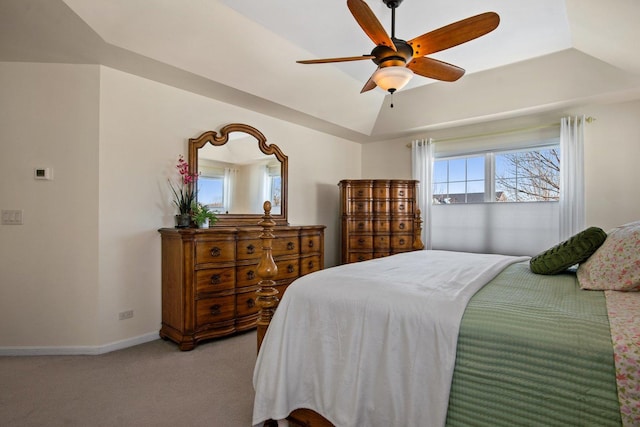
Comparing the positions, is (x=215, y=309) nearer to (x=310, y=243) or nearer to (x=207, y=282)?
(x=207, y=282)

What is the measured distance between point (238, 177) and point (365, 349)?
2802 mm

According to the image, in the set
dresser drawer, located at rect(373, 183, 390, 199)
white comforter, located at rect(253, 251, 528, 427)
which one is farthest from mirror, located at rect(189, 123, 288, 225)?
white comforter, located at rect(253, 251, 528, 427)

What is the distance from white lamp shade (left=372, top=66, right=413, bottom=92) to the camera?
6.99 ft

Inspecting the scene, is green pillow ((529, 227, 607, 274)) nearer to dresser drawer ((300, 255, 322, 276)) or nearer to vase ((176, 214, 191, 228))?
dresser drawer ((300, 255, 322, 276))

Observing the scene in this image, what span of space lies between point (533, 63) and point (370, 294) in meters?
3.45

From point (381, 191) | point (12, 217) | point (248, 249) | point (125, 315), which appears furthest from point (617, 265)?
point (12, 217)

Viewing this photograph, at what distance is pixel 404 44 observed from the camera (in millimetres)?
2176

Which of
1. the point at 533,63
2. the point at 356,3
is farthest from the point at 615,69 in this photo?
the point at 356,3

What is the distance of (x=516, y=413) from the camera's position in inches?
42.5

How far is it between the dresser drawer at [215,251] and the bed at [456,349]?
130 centimetres

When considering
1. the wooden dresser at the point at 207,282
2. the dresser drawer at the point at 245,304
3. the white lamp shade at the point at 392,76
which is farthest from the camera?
the dresser drawer at the point at 245,304

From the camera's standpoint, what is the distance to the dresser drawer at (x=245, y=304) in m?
3.17

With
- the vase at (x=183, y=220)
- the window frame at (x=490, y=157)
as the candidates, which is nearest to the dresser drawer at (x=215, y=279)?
the vase at (x=183, y=220)

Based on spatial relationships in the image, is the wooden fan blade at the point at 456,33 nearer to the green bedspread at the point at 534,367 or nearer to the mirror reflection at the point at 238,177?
the green bedspread at the point at 534,367
